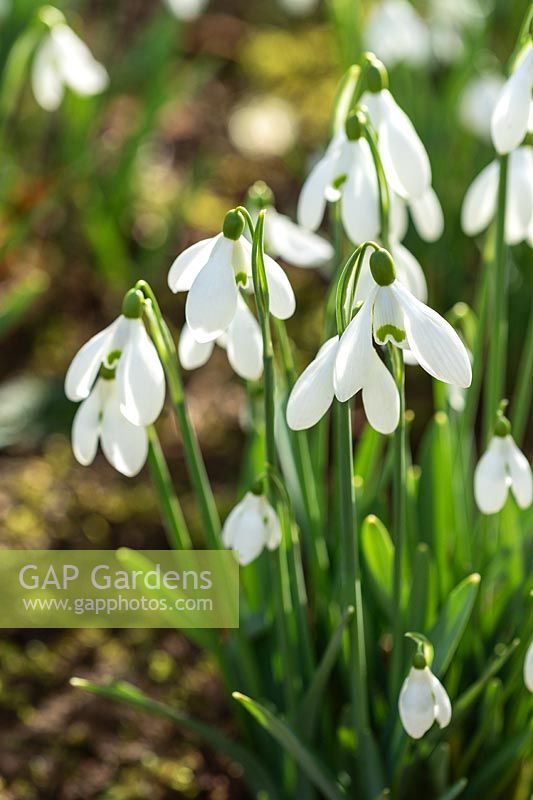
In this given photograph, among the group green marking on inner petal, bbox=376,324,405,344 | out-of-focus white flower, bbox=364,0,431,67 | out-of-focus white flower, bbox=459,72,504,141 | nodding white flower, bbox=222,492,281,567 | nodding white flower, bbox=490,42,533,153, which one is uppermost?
out-of-focus white flower, bbox=364,0,431,67

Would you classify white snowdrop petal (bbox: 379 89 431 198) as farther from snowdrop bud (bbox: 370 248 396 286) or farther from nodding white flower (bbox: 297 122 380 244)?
snowdrop bud (bbox: 370 248 396 286)

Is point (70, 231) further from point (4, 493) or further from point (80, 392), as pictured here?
point (80, 392)

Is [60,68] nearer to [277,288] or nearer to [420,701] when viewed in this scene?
[277,288]

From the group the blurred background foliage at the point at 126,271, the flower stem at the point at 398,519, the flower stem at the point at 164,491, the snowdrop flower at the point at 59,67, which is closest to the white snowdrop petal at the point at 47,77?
the snowdrop flower at the point at 59,67

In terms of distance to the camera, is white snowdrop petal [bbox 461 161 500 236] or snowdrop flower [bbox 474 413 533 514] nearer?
snowdrop flower [bbox 474 413 533 514]

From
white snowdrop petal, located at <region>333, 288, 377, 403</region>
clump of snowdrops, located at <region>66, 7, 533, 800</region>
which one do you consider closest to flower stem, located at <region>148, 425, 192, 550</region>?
clump of snowdrops, located at <region>66, 7, 533, 800</region>

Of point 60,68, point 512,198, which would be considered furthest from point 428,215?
point 60,68

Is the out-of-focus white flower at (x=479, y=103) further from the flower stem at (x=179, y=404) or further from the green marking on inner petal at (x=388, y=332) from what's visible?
the green marking on inner petal at (x=388, y=332)
